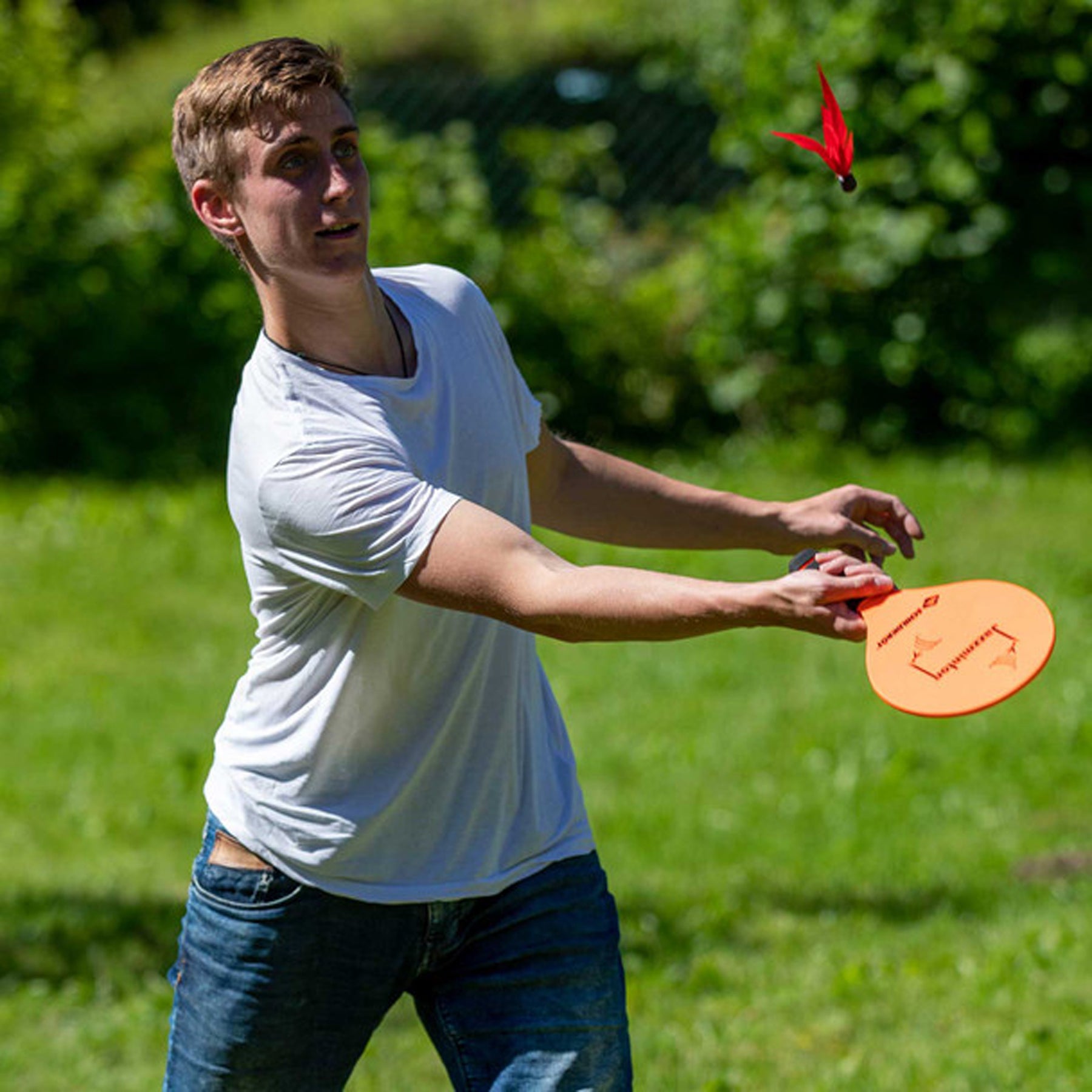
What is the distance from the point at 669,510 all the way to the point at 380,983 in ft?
2.74

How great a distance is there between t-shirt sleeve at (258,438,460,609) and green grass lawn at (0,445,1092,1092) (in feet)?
7.13

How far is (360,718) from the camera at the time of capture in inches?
105

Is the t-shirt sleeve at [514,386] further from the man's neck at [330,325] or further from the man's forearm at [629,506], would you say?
the man's neck at [330,325]

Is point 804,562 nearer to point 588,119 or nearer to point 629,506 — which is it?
point 629,506

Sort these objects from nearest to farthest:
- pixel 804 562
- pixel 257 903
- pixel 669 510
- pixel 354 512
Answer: pixel 354 512, pixel 804 562, pixel 257 903, pixel 669 510

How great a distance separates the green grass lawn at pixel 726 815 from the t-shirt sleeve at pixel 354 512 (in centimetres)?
217

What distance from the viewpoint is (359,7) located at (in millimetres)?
17875

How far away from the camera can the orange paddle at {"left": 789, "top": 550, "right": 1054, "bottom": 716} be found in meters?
2.21

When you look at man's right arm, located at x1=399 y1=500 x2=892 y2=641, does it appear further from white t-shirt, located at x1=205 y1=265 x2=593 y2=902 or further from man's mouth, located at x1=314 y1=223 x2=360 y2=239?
man's mouth, located at x1=314 y1=223 x2=360 y2=239

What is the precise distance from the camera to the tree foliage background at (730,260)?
9.21 meters

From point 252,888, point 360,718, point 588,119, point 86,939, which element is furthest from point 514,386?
point 588,119

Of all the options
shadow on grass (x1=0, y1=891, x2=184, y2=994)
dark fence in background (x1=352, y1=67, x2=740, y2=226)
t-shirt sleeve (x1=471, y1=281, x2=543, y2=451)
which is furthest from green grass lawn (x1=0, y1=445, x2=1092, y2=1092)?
dark fence in background (x1=352, y1=67, x2=740, y2=226)

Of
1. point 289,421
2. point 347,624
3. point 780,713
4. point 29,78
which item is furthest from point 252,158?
point 29,78

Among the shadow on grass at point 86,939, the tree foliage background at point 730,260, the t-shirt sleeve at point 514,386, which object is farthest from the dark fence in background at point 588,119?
the t-shirt sleeve at point 514,386
